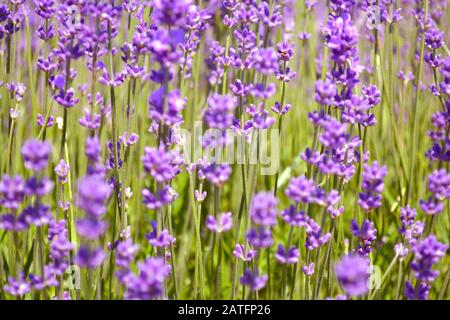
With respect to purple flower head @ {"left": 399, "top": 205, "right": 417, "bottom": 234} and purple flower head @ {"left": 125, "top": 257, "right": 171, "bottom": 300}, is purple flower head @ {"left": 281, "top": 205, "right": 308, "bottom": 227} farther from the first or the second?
purple flower head @ {"left": 399, "top": 205, "right": 417, "bottom": 234}

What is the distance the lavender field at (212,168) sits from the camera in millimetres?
1105

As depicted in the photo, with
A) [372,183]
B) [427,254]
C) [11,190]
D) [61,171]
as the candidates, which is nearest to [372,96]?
[372,183]

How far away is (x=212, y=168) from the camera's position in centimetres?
124

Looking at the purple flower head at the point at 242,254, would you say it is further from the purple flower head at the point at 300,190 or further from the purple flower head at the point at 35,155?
the purple flower head at the point at 35,155

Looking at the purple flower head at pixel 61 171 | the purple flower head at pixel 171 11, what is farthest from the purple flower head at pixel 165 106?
the purple flower head at pixel 61 171

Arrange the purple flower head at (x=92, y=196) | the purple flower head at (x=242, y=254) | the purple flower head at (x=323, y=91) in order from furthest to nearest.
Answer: the purple flower head at (x=242, y=254), the purple flower head at (x=323, y=91), the purple flower head at (x=92, y=196)

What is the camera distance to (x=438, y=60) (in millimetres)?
1695

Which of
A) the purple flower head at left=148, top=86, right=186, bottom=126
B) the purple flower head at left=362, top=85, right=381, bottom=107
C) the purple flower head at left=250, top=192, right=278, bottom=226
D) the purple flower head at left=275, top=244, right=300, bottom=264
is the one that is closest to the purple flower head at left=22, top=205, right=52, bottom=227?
the purple flower head at left=148, top=86, right=186, bottom=126

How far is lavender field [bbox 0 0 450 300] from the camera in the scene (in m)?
1.11

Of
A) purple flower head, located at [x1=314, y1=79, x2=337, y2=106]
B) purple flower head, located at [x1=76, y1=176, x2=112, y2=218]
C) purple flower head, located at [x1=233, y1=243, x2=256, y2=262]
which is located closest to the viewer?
purple flower head, located at [x1=76, y1=176, x2=112, y2=218]
